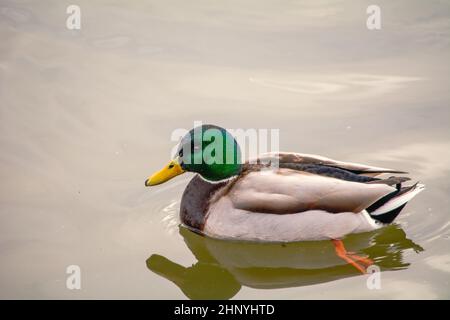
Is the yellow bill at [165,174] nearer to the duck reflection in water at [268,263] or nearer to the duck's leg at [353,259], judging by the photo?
the duck reflection in water at [268,263]

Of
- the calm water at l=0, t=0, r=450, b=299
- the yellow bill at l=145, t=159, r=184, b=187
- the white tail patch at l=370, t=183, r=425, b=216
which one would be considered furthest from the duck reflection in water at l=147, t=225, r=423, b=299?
the yellow bill at l=145, t=159, r=184, b=187

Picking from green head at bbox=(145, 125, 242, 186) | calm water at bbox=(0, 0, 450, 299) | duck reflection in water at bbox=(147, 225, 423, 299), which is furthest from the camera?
green head at bbox=(145, 125, 242, 186)

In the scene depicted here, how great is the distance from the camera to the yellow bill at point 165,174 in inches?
265

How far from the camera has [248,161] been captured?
690cm

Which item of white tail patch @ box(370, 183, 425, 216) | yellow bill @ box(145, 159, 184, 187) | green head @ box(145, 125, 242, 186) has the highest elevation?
green head @ box(145, 125, 242, 186)

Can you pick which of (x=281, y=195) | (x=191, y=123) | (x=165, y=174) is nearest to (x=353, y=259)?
(x=281, y=195)

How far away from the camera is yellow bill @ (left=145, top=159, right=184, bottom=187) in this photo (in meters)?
6.74

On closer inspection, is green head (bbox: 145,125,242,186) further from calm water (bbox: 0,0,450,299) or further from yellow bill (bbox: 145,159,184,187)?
calm water (bbox: 0,0,450,299)

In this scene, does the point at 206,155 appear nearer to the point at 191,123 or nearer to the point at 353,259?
the point at 353,259

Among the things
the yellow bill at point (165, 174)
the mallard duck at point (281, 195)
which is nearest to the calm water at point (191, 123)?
the mallard duck at point (281, 195)

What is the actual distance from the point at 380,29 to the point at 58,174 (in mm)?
4142

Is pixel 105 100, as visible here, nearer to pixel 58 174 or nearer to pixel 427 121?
pixel 58 174

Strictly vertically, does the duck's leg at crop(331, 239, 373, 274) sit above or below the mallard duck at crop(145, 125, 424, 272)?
below

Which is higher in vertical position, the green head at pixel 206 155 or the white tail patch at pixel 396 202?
the green head at pixel 206 155
